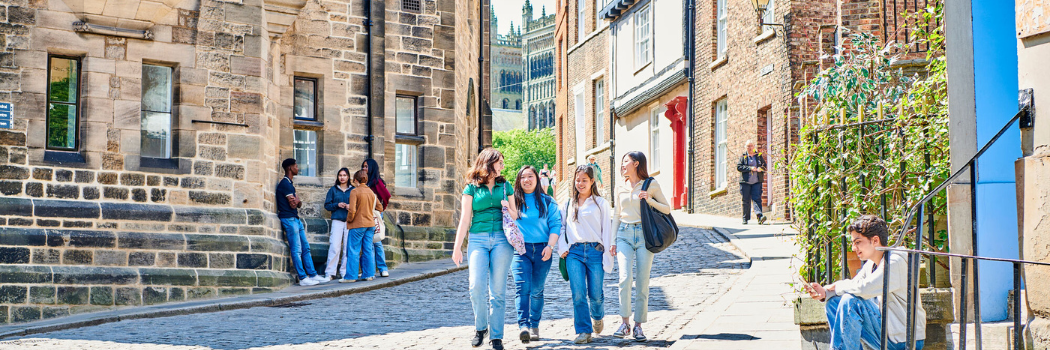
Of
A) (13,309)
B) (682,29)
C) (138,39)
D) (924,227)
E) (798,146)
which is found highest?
(682,29)

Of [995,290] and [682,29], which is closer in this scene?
[995,290]

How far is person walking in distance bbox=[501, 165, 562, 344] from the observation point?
28.7ft

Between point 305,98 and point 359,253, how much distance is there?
2818mm

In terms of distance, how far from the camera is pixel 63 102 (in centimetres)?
1327

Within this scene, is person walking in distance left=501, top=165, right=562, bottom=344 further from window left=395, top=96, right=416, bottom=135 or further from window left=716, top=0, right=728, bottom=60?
window left=716, top=0, right=728, bottom=60

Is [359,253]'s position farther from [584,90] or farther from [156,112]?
[584,90]

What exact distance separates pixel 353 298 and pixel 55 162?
12.1 feet

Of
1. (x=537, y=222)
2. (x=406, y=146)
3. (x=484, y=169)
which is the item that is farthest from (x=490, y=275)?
(x=406, y=146)

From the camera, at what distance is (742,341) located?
323 inches

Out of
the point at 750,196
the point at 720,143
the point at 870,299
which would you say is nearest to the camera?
the point at 870,299

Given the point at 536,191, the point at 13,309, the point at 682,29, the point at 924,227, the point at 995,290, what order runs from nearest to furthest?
the point at 995,290, the point at 924,227, the point at 536,191, the point at 13,309, the point at 682,29

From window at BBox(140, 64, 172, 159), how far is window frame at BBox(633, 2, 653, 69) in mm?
16009

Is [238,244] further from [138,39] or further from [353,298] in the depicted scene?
[138,39]

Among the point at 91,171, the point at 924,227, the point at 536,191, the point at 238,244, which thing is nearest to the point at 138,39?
the point at 91,171
